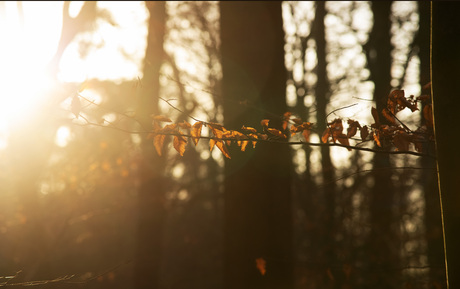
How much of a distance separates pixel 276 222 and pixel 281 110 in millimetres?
1089

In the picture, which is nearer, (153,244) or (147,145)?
(153,244)

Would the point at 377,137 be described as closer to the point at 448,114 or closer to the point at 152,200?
the point at 448,114

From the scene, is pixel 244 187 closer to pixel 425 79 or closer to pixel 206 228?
pixel 425 79

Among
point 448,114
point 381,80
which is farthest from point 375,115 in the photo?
point 381,80

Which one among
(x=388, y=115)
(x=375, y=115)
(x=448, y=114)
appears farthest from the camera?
(x=388, y=115)

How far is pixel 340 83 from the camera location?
10.2 metres

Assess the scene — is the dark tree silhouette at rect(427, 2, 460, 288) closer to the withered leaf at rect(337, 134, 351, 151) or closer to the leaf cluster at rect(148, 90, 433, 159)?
the leaf cluster at rect(148, 90, 433, 159)

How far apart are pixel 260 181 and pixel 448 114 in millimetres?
2255

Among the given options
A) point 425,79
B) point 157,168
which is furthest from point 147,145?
point 425,79

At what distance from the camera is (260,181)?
409 centimetres

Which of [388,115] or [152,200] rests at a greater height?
[388,115]

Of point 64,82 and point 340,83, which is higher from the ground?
point 340,83

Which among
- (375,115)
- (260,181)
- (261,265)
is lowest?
(261,265)

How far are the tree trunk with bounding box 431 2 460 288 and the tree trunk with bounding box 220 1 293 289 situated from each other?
1.93m
